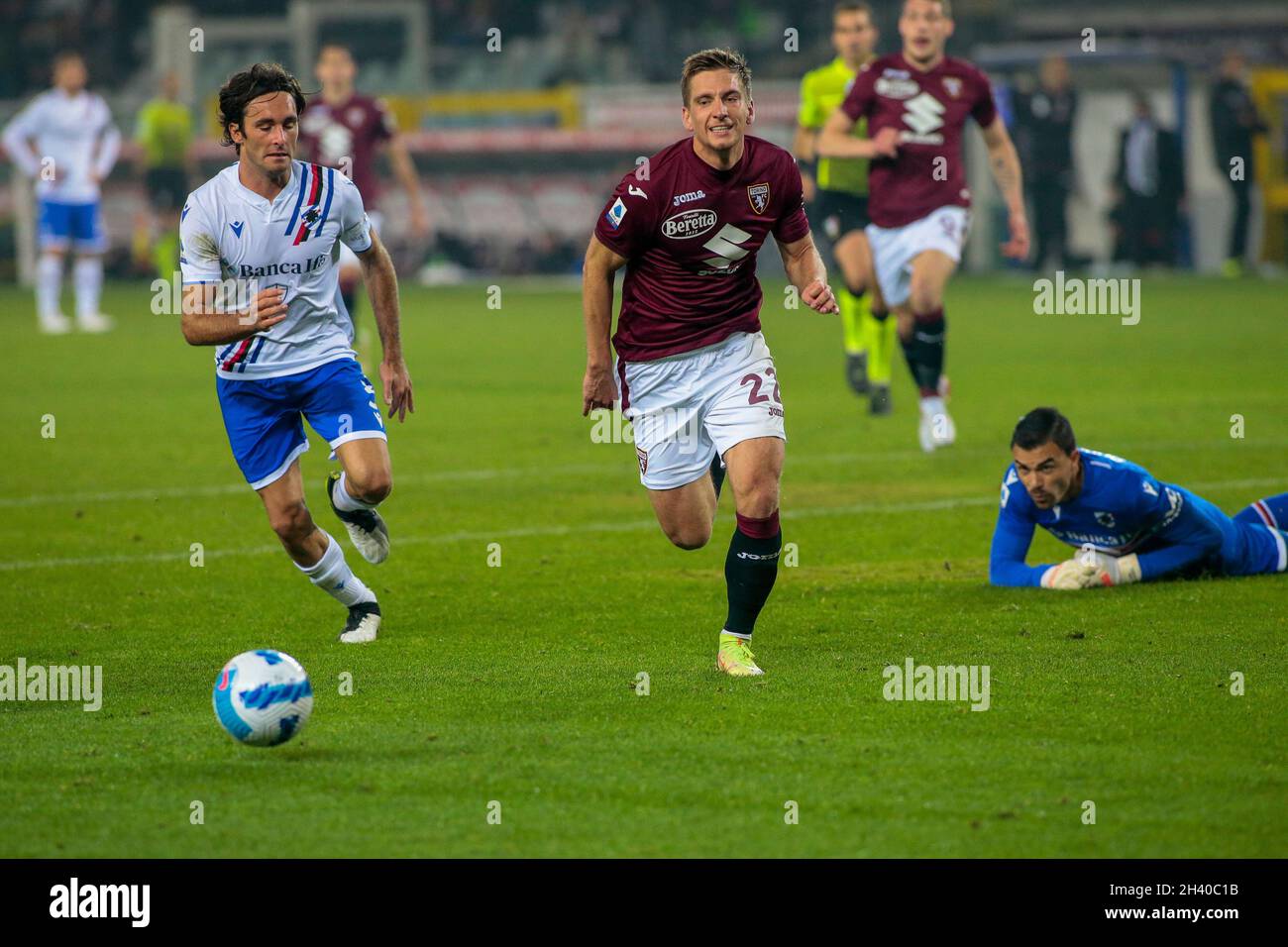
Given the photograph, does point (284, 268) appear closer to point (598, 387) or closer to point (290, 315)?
point (290, 315)

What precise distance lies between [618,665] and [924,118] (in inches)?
258

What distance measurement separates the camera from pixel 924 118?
1246 centimetres

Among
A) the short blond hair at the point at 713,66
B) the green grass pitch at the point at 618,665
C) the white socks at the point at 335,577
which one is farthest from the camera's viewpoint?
the white socks at the point at 335,577

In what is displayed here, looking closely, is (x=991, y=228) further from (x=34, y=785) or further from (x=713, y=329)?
(x=34, y=785)

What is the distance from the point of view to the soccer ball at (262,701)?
18.4 feet

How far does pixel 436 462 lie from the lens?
41.5 ft

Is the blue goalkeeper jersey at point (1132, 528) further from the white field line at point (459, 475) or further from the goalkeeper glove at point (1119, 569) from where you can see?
the white field line at point (459, 475)

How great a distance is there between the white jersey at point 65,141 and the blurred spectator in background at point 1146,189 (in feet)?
47.3

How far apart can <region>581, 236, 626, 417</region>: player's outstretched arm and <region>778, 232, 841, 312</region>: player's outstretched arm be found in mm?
581

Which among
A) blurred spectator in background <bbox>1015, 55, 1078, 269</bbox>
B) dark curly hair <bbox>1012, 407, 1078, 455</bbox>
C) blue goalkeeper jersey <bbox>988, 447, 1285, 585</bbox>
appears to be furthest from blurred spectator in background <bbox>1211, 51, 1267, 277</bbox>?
dark curly hair <bbox>1012, 407, 1078, 455</bbox>

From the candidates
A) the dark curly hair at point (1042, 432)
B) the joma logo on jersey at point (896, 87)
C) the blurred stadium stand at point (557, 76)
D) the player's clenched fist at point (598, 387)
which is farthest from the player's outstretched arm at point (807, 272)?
the blurred stadium stand at point (557, 76)

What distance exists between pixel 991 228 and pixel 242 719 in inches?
1114

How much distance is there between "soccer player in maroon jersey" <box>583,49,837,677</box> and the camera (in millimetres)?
6621

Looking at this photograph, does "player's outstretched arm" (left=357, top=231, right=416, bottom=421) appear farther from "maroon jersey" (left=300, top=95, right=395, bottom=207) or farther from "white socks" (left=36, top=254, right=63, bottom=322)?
"white socks" (left=36, top=254, right=63, bottom=322)
